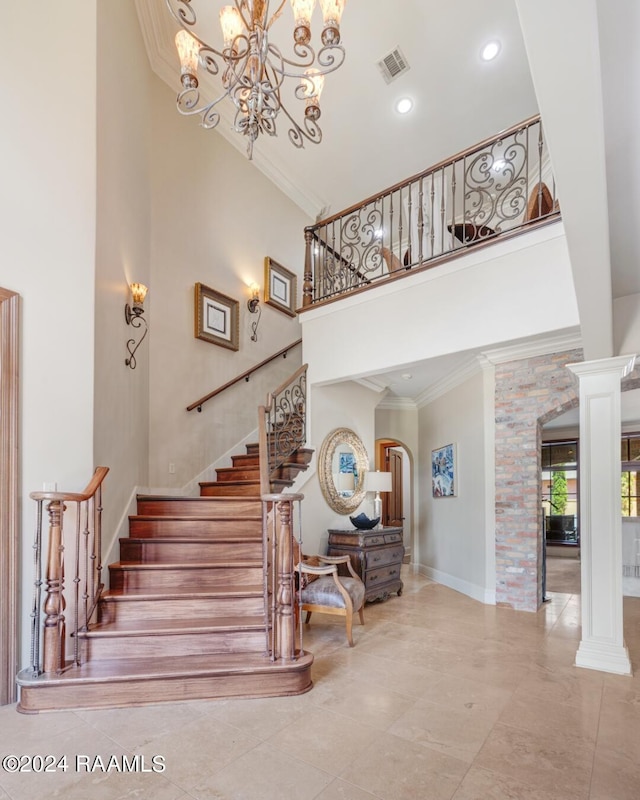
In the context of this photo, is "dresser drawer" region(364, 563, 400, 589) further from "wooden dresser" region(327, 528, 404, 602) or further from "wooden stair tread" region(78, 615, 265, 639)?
"wooden stair tread" region(78, 615, 265, 639)

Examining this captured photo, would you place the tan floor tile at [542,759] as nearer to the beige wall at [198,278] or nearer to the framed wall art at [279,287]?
→ the beige wall at [198,278]

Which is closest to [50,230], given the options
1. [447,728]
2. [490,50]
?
[447,728]

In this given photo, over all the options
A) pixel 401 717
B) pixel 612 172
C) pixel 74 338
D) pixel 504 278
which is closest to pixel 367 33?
Result: pixel 504 278

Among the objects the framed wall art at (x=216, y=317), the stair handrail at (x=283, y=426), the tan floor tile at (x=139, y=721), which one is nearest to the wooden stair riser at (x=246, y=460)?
the stair handrail at (x=283, y=426)

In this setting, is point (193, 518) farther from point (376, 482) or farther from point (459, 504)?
point (459, 504)

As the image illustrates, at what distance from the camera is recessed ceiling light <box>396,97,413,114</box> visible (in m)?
6.43

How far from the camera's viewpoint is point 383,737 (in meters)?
2.43

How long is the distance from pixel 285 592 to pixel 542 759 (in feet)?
5.20

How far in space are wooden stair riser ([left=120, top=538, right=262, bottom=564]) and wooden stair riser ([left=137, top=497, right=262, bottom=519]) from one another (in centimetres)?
44

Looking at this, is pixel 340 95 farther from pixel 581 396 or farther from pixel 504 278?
pixel 581 396

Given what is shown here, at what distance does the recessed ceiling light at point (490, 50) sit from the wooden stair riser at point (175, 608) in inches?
259

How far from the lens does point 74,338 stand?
10.7 ft

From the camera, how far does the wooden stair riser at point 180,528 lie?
13.4ft

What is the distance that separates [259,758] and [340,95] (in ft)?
23.4
